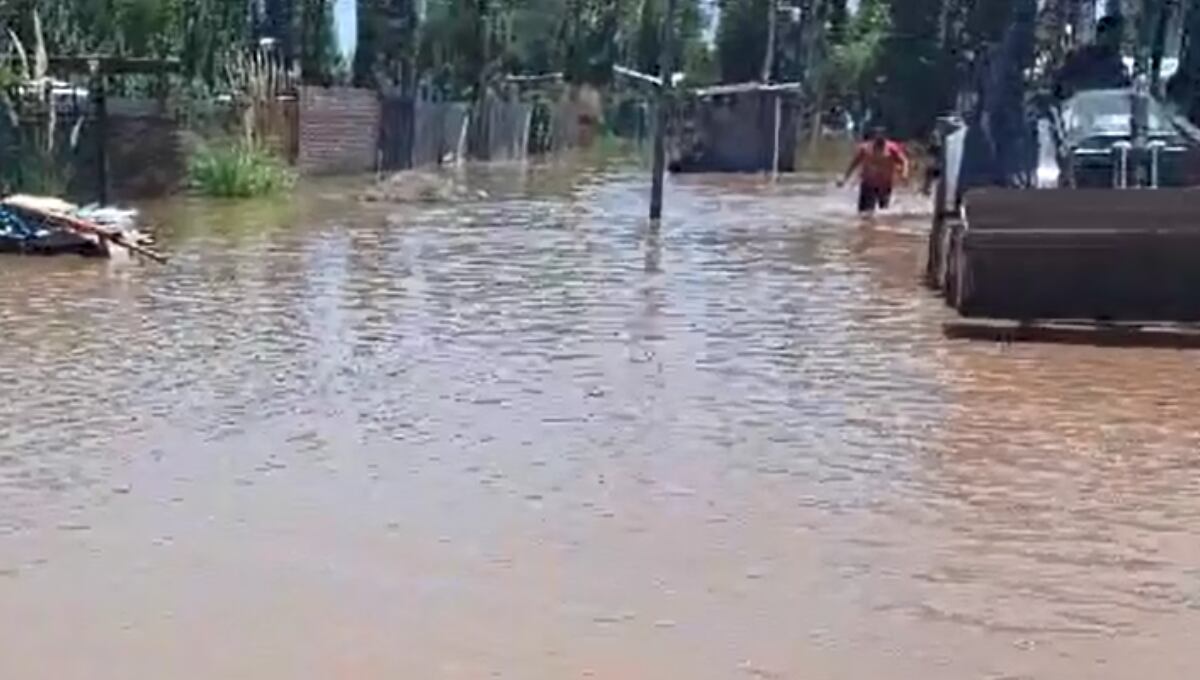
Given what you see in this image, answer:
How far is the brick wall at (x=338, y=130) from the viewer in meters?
37.1

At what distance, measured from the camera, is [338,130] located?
3859 centimetres

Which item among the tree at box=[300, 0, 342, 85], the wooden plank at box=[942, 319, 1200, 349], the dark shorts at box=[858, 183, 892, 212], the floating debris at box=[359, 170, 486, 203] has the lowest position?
the floating debris at box=[359, 170, 486, 203]

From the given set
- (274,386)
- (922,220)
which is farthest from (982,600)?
(922,220)

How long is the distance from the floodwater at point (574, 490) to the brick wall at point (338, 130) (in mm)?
19967

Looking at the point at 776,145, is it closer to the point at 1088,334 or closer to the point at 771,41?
the point at 771,41

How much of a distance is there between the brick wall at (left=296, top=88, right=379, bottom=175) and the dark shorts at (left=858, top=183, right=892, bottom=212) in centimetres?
1026

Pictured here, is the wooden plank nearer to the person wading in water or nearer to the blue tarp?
the blue tarp

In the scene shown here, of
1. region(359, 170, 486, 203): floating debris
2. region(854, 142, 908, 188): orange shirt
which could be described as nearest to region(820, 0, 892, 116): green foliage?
region(359, 170, 486, 203): floating debris

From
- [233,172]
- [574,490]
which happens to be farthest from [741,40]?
[574,490]

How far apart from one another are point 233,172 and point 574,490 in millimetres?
21229

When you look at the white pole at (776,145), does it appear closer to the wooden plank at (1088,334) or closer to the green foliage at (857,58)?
the green foliage at (857,58)

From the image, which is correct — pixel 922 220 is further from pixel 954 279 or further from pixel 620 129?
pixel 620 129

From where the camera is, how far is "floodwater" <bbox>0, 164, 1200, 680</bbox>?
6605mm

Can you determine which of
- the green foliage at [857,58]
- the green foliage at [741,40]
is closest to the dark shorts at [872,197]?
the green foliage at [857,58]
